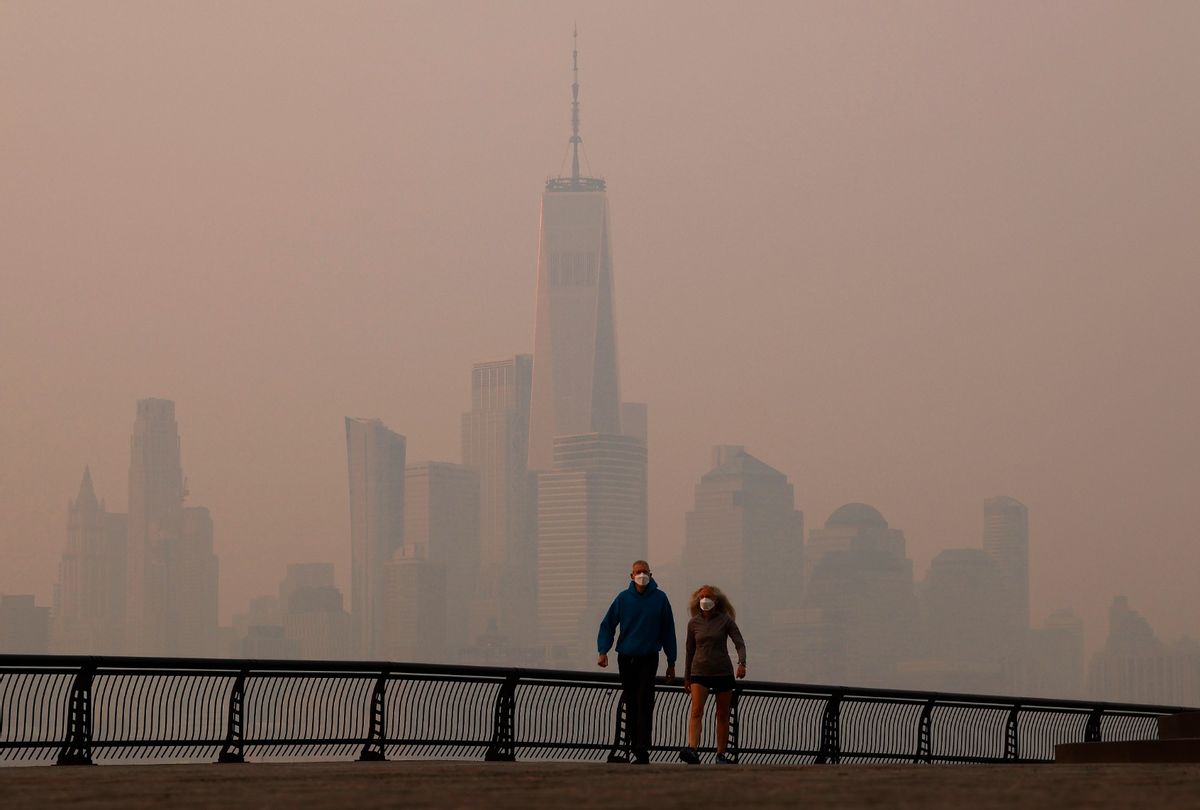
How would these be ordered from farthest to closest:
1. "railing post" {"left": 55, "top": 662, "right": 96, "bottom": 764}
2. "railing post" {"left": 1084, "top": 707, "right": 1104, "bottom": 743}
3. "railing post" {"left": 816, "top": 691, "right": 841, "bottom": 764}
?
"railing post" {"left": 1084, "top": 707, "right": 1104, "bottom": 743}
"railing post" {"left": 816, "top": 691, "right": 841, "bottom": 764}
"railing post" {"left": 55, "top": 662, "right": 96, "bottom": 764}

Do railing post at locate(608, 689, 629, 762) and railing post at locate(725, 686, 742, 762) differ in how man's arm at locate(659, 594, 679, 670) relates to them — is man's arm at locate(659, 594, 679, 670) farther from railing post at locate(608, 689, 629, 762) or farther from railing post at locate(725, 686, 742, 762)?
railing post at locate(725, 686, 742, 762)

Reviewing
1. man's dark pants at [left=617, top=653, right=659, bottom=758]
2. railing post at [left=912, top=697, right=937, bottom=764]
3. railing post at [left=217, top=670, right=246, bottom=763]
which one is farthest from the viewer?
railing post at [left=912, top=697, right=937, bottom=764]

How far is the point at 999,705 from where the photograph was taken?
2622 cm

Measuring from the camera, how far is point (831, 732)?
23109 mm

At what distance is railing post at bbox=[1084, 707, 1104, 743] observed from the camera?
27359mm

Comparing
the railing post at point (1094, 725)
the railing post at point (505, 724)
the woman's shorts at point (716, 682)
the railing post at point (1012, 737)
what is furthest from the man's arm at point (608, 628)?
the railing post at point (1094, 725)

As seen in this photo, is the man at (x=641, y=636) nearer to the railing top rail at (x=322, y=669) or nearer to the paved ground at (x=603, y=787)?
the railing top rail at (x=322, y=669)

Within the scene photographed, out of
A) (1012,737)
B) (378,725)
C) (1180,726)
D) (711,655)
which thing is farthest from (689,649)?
(1012,737)

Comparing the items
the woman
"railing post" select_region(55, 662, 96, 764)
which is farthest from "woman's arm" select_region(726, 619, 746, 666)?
"railing post" select_region(55, 662, 96, 764)

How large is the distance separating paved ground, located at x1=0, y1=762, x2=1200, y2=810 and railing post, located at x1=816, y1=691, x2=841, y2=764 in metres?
7.59

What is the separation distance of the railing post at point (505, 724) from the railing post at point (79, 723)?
4206mm

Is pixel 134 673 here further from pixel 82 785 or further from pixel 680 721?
pixel 680 721

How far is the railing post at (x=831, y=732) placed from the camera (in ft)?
74.8

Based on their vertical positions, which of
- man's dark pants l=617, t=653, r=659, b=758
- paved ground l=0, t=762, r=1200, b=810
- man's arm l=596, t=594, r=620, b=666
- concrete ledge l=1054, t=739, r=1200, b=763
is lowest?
concrete ledge l=1054, t=739, r=1200, b=763
